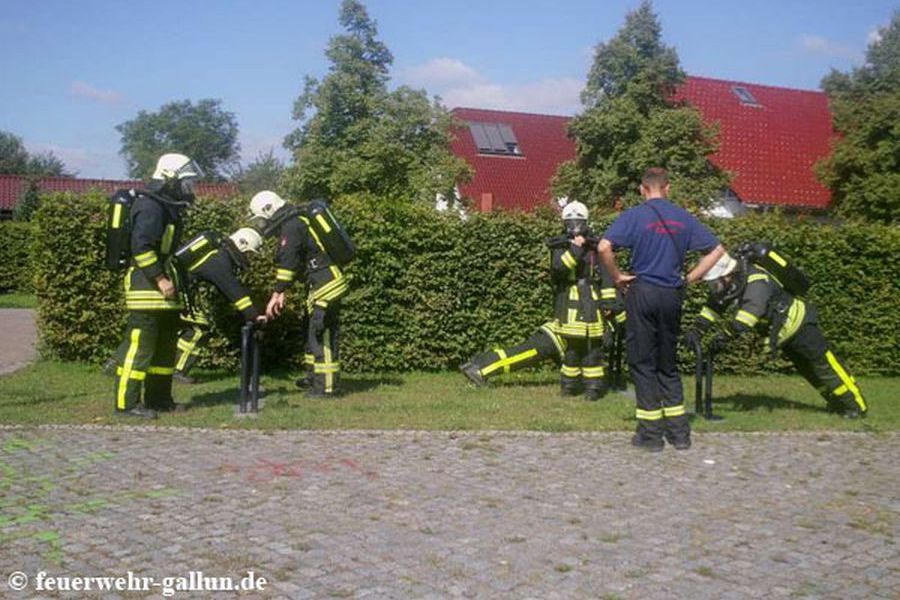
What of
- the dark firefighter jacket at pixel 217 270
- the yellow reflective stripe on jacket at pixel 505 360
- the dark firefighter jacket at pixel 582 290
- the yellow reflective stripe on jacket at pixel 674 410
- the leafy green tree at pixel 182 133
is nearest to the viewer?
the yellow reflective stripe on jacket at pixel 674 410

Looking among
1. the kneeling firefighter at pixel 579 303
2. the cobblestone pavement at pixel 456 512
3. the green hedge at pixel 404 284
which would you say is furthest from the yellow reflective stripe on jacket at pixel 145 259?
the kneeling firefighter at pixel 579 303

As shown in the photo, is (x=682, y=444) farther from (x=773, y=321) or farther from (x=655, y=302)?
(x=773, y=321)

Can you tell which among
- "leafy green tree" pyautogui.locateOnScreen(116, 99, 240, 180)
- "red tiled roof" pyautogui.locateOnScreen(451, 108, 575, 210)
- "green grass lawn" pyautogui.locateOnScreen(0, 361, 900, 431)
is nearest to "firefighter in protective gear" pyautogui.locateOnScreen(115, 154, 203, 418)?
"green grass lawn" pyautogui.locateOnScreen(0, 361, 900, 431)

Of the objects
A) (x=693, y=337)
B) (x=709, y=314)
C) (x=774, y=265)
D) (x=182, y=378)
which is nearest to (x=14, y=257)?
(x=182, y=378)

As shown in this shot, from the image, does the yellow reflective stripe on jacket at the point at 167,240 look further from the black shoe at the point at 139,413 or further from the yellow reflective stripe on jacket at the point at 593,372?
the yellow reflective stripe on jacket at the point at 593,372

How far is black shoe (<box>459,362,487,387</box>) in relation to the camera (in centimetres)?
1086

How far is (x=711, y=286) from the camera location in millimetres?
9375

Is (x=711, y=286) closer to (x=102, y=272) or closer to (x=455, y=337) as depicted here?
(x=455, y=337)

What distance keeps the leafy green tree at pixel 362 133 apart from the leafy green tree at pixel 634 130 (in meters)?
4.75

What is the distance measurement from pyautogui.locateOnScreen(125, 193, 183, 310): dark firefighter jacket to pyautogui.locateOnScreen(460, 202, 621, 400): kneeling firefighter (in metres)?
3.88

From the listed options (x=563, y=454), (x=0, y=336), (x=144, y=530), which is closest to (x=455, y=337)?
(x=563, y=454)

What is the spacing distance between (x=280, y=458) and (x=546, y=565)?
2.84m

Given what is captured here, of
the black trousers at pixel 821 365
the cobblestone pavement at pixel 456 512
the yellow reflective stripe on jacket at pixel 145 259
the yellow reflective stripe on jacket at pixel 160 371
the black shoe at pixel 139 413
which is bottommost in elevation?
the cobblestone pavement at pixel 456 512

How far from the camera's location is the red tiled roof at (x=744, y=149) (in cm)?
3522
